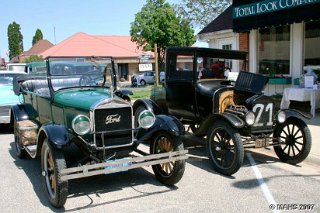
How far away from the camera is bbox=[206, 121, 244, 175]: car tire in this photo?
5.76 meters

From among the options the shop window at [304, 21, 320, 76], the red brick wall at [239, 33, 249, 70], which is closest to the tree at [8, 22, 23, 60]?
the red brick wall at [239, 33, 249, 70]

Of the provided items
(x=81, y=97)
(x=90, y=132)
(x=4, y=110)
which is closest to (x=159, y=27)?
(x=4, y=110)

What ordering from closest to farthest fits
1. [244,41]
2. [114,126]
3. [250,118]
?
[114,126], [250,118], [244,41]

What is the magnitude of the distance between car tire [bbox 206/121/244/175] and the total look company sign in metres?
5.21

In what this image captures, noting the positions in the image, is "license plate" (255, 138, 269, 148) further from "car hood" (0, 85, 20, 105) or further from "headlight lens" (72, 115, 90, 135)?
"car hood" (0, 85, 20, 105)

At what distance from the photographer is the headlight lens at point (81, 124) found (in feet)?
15.9

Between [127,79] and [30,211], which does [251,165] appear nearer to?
[30,211]

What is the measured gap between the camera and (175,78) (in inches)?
301

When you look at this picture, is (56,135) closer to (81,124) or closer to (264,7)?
→ (81,124)

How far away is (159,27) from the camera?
31.5 metres

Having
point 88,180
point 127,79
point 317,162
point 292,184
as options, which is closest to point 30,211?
point 88,180

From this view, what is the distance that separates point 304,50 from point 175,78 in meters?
5.32

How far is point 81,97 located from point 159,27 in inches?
1046

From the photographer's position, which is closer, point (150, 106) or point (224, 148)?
point (224, 148)
